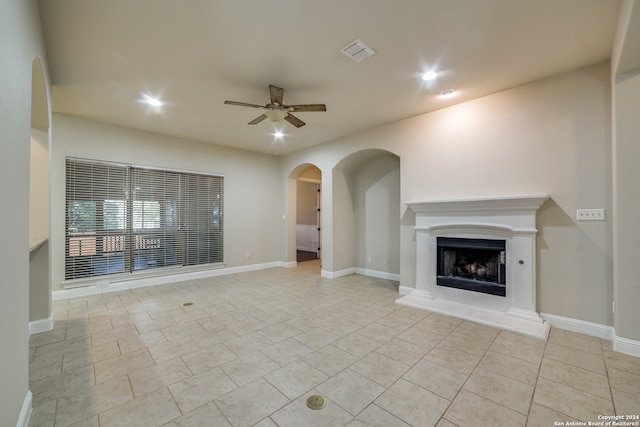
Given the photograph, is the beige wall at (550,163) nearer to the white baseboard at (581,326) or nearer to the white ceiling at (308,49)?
the white baseboard at (581,326)

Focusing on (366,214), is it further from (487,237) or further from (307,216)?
(307,216)

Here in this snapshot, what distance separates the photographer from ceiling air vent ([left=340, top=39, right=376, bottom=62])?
2498 millimetres

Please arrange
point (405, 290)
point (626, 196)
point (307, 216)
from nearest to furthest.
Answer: point (626, 196)
point (405, 290)
point (307, 216)

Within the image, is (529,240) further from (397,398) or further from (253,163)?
(253,163)

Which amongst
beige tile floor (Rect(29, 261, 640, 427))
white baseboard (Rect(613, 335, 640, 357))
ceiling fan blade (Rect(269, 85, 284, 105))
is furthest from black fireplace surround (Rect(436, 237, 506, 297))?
ceiling fan blade (Rect(269, 85, 284, 105))

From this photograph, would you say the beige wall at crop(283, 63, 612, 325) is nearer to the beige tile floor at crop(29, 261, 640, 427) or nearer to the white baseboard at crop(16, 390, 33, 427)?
the beige tile floor at crop(29, 261, 640, 427)

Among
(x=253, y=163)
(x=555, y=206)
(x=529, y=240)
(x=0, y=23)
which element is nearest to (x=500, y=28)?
(x=555, y=206)

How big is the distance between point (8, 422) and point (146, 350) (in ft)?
4.26

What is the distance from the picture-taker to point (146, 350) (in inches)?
102

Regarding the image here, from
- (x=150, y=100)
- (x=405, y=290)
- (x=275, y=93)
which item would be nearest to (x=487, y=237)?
(x=405, y=290)

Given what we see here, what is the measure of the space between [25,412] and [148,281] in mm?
3605

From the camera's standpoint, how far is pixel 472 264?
373cm

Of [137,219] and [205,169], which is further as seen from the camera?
[205,169]

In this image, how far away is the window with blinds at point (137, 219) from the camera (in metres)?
4.28
